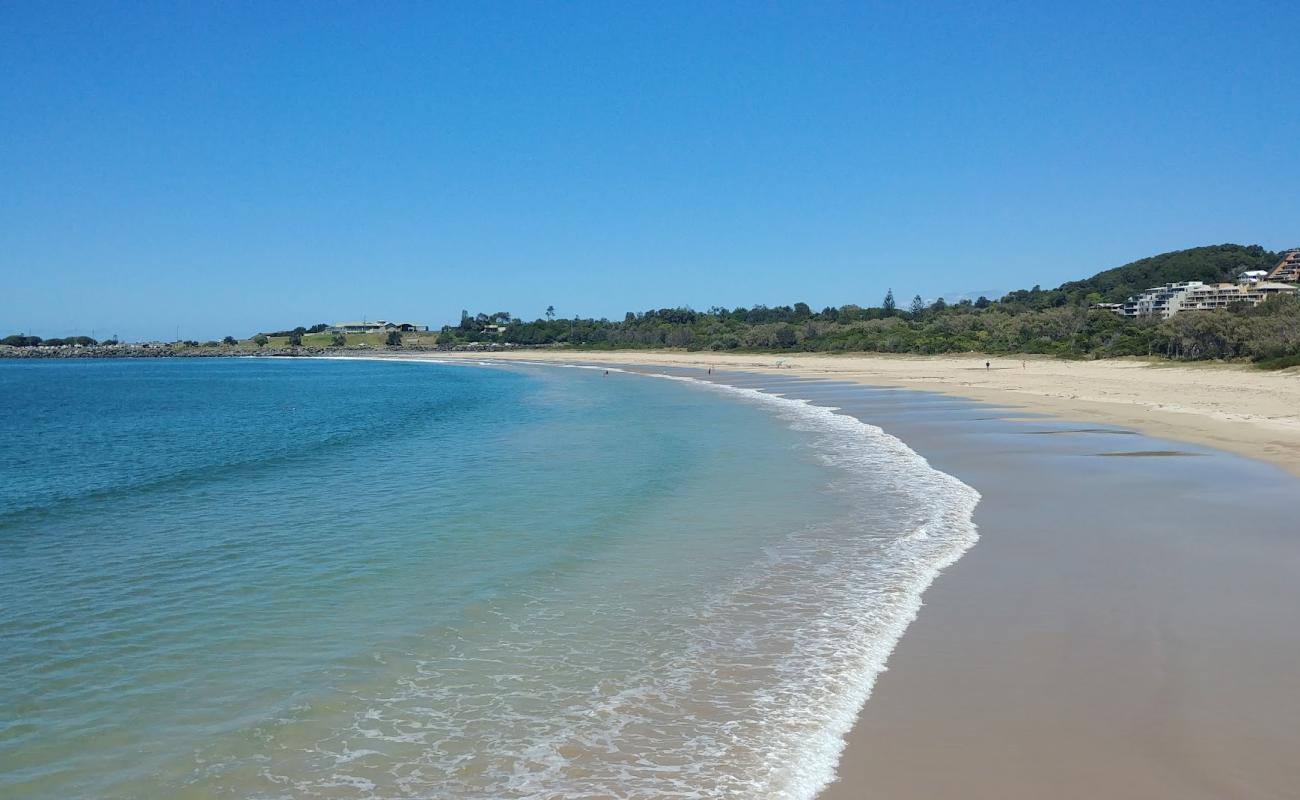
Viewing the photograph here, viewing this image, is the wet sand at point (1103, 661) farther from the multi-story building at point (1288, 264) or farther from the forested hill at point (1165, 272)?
the multi-story building at point (1288, 264)

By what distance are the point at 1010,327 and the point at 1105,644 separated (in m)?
74.7

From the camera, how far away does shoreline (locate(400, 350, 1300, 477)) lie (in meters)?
18.5

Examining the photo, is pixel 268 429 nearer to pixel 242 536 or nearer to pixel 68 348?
pixel 242 536

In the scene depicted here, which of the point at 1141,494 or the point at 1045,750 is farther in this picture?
the point at 1141,494

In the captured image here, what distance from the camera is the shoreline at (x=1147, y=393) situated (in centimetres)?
1847

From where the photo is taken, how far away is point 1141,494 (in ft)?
41.2

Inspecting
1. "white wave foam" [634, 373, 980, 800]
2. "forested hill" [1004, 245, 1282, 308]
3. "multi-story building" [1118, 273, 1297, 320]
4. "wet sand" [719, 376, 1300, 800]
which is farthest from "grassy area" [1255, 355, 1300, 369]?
"forested hill" [1004, 245, 1282, 308]

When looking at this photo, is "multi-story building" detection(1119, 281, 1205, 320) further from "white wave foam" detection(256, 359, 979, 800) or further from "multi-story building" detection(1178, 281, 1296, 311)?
"white wave foam" detection(256, 359, 979, 800)

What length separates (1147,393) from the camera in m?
29.6

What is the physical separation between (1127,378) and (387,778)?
3893 centimetres

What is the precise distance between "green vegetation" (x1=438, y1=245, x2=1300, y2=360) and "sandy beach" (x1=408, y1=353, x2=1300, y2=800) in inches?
1096

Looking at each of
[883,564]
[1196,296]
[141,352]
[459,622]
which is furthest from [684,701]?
[141,352]

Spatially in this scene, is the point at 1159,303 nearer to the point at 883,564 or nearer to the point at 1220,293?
the point at 1220,293

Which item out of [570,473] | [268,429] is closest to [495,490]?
[570,473]
